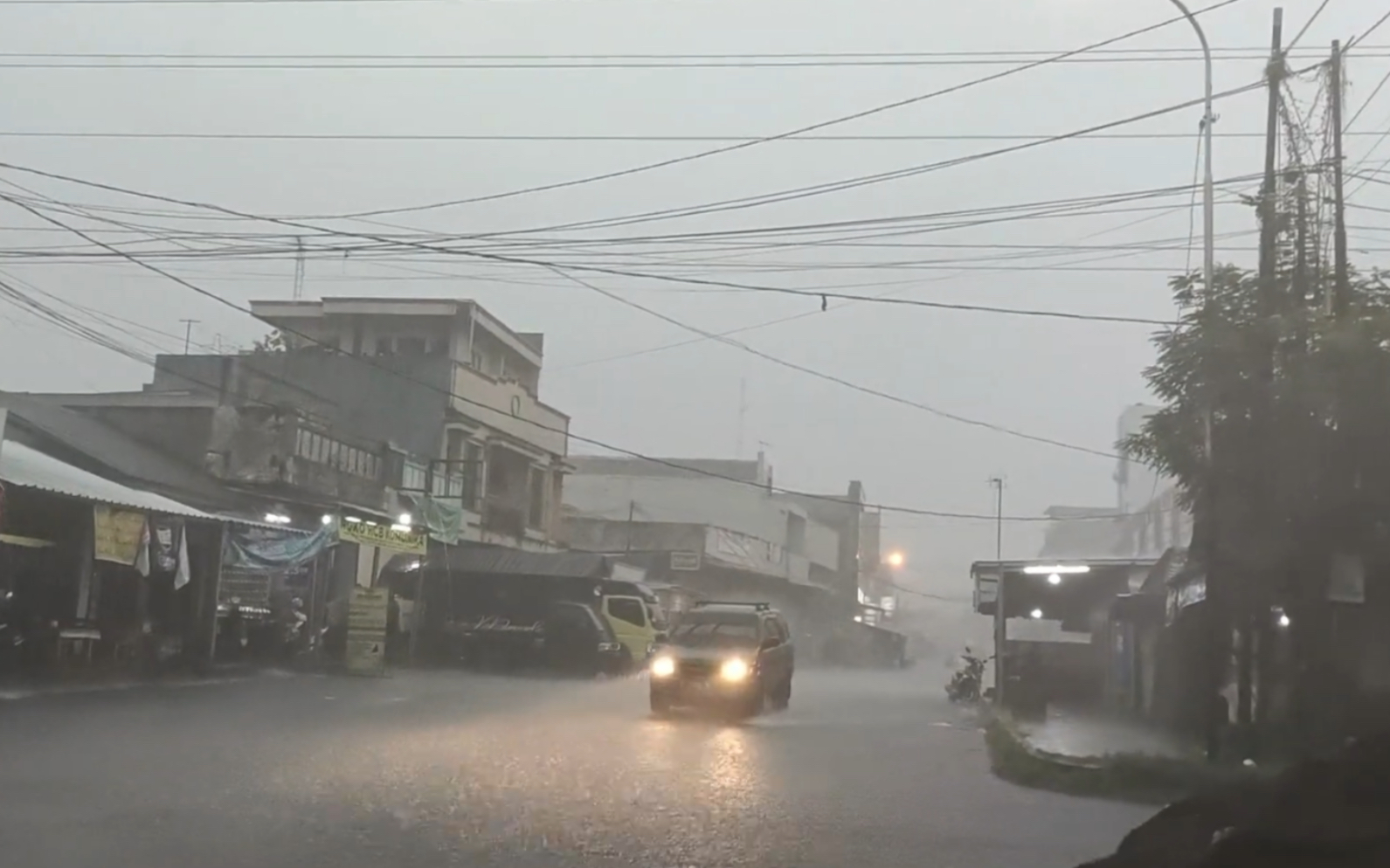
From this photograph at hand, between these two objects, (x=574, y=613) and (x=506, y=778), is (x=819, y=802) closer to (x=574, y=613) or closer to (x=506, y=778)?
(x=506, y=778)

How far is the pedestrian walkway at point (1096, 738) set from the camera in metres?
17.2

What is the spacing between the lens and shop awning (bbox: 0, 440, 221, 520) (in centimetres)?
2138

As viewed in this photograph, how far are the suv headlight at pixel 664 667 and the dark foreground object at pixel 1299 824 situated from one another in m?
18.4

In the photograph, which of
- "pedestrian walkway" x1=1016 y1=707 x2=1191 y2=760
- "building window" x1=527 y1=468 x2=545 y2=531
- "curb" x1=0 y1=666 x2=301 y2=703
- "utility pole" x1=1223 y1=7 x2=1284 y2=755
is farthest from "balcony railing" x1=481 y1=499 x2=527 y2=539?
"utility pole" x1=1223 y1=7 x2=1284 y2=755

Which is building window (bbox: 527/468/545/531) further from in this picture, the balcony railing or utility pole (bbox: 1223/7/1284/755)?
utility pole (bbox: 1223/7/1284/755)

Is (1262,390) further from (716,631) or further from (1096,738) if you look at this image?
(716,631)

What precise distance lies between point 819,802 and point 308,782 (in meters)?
4.41

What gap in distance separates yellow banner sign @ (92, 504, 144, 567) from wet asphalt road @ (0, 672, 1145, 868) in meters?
2.40

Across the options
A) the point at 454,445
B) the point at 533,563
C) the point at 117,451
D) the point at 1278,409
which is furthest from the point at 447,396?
the point at 1278,409

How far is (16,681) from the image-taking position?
22.1 m

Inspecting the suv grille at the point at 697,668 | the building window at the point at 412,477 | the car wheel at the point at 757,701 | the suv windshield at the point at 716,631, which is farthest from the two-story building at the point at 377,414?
the car wheel at the point at 757,701

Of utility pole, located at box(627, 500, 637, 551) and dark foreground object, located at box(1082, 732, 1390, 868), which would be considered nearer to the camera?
dark foreground object, located at box(1082, 732, 1390, 868)

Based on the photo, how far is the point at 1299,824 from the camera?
5277mm

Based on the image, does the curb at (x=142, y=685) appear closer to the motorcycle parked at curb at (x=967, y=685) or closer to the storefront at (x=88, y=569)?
the storefront at (x=88, y=569)
